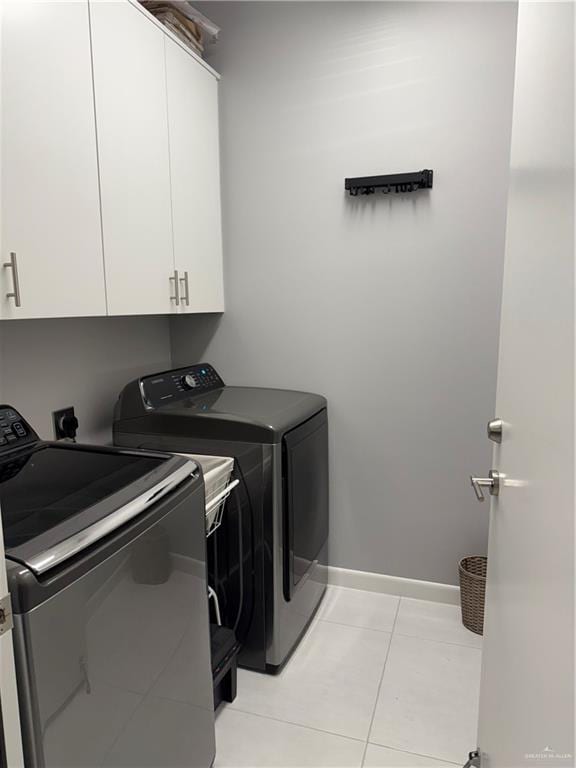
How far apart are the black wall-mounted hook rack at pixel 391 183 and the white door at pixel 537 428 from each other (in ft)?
3.17

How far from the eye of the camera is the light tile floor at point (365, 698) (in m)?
1.50

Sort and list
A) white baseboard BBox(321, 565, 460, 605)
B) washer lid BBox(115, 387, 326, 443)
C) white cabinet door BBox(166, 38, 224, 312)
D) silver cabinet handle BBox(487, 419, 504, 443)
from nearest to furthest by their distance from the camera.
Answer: silver cabinet handle BBox(487, 419, 504, 443) → washer lid BBox(115, 387, 326, 443) → white cabinet door BBox(166, 38, 224, 312) → white baseboard BBox(321, 565, 460, 605)

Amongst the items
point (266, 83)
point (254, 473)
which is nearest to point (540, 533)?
point (254, 473)

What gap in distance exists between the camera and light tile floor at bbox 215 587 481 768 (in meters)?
1.50

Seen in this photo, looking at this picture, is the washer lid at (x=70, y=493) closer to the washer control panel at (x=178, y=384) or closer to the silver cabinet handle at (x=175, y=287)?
the washer control panel at (x=178, y=384)

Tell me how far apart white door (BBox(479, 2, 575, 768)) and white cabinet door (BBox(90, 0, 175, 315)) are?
109 centimetres

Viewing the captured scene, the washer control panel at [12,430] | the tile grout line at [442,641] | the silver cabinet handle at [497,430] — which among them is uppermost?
the silver cabinet handle at [497,430]

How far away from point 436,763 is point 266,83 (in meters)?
2.56

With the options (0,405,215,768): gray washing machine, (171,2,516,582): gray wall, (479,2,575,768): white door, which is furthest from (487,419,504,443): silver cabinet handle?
(171,2,516,582): gray wall

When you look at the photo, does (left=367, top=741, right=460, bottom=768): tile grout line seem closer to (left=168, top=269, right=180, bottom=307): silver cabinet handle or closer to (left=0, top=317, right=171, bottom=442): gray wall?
(left=0, top=317, right=171, bottom=442): gray wall

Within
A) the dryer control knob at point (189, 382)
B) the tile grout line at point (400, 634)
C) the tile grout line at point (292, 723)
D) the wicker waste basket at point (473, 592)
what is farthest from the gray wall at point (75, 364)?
the wicker waste basket at point (473, 592)

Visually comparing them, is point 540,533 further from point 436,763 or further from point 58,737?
point 436,763

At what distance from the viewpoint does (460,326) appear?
2.04 metres

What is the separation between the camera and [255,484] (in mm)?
1730
